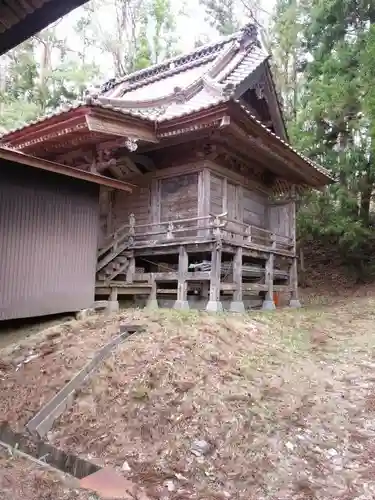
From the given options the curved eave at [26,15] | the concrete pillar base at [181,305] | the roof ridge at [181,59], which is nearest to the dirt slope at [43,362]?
the concrete pillar base at [181,305]

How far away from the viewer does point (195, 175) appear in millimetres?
11023

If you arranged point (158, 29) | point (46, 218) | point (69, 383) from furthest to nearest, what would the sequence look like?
point (158, 29)
point (46, 218)
point (69, 383)

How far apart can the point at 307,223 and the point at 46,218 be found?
11.1 metres

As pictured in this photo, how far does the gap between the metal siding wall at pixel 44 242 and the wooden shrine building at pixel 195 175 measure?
0.89m

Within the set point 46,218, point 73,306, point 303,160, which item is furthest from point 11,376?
point 303,160

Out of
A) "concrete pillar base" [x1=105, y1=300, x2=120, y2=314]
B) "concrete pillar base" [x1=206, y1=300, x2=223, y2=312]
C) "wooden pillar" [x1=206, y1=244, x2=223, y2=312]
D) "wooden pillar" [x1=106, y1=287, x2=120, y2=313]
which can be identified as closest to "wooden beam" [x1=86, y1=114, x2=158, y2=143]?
"wooden pillar" [x1=206, y1=244, x2=223, y2=312]

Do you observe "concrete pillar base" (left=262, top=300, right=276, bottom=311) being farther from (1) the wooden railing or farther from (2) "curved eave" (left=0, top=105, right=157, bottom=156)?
(2) "curved eave" (left=0, top=105, right=157, bottom=156)

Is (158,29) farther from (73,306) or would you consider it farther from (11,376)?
(11,376)

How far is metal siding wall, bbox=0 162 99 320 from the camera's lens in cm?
730

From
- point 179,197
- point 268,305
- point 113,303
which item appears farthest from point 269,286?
point 113,303

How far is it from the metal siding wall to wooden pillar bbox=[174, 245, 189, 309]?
1.90 meters

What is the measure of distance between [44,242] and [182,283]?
3.12 metres

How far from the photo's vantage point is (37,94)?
23953mm

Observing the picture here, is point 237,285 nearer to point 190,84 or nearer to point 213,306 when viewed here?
point 213,306
